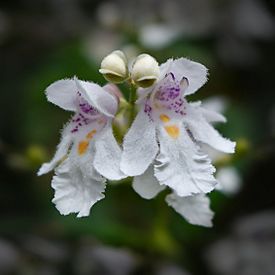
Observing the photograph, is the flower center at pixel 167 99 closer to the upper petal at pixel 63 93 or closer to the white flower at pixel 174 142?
the white flower at pixel 174 142

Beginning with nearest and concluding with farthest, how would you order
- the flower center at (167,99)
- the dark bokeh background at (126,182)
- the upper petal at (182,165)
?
the upper petal at (182,165), the flower center at (167,99), the dark bokeh background at (126,182)

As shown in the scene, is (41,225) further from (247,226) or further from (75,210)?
(75,210)

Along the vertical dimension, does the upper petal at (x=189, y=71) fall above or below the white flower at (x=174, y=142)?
above

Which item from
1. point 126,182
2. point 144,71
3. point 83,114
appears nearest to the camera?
point 144,71

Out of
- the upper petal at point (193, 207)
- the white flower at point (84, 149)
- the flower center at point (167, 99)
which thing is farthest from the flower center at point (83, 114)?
the upper petal at point (193, 207)

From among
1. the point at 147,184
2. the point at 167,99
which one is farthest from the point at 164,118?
the point at 147,184

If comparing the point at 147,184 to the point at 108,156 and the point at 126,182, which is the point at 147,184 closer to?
the point at 108,156

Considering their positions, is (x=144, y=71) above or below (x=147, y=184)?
above

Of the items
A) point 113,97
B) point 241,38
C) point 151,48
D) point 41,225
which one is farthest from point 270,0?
point 113,97
